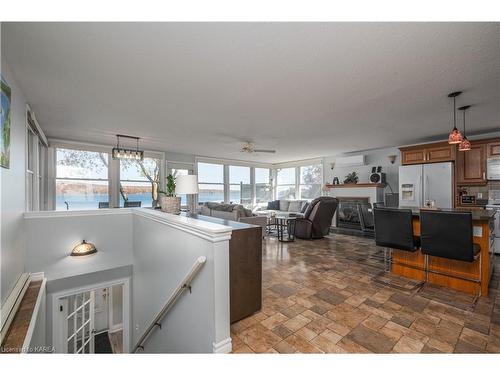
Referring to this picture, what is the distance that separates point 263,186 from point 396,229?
6570 mm

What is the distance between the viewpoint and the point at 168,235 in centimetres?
236

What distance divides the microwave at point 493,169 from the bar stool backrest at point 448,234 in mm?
3021

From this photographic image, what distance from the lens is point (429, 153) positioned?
4801 mm

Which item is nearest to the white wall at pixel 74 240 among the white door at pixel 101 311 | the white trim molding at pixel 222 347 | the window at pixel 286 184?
the white door at pixel 101 311

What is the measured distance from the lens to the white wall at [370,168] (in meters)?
6.03

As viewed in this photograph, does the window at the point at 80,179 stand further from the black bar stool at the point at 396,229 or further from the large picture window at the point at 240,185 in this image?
the black bar stool at the point at 396,229

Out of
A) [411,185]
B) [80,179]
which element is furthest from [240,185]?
[411,185]

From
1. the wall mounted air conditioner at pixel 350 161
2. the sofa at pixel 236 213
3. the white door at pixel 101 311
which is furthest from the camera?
the wall mounted air conditioner at pixel 350 161

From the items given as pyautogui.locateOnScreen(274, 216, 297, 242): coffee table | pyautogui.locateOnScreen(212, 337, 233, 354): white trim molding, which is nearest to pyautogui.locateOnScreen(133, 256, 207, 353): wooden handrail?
pyautogui.locateOnScreen(212, 337, 233, 354): white trim molding

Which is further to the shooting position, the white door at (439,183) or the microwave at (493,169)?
the white door at (439,183)

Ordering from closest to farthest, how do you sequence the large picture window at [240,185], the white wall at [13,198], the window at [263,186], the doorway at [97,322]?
the white wall at [13,198], the doorway at [97,322], the large picture window at [240,185], the window at [263,186]

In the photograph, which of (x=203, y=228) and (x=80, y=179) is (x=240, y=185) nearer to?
(x=80, y=179)

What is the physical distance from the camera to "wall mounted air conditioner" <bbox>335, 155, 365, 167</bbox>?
6552 mm

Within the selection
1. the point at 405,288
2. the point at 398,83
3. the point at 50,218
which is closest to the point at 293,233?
the point at 405,288
